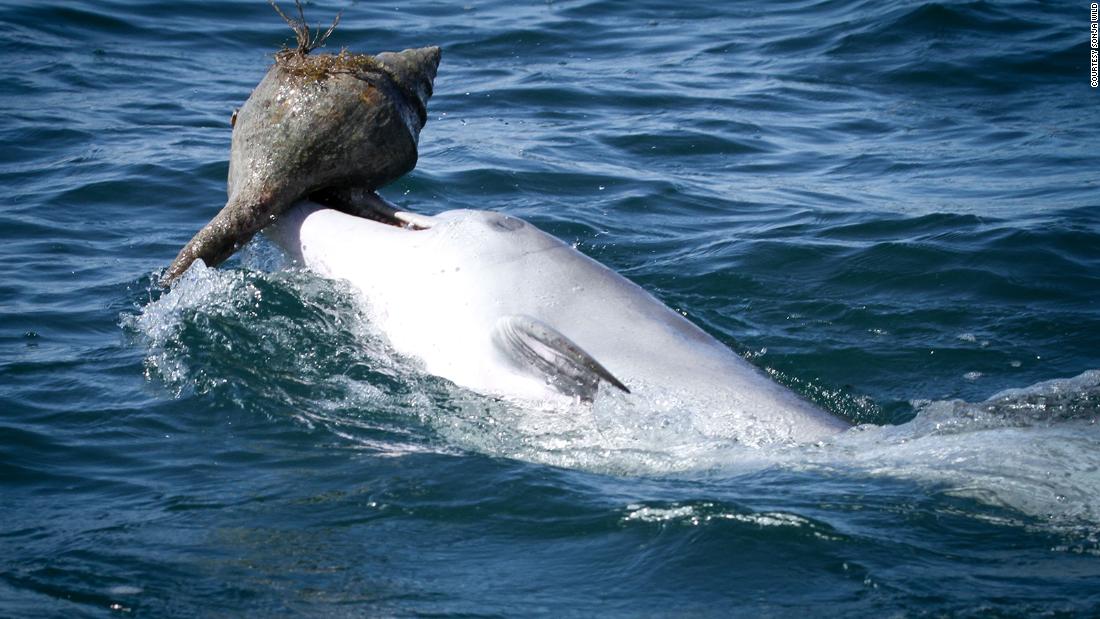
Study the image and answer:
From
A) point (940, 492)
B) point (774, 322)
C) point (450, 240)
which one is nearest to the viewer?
point (940, 492)

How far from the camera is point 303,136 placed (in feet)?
27.4

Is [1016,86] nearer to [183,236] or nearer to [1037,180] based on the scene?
[1037,180]

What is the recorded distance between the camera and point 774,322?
32.4 ft

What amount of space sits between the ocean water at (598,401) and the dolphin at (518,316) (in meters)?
0.19

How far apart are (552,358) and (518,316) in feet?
1.17

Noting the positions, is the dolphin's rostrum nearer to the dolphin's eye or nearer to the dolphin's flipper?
the dolphin's eye

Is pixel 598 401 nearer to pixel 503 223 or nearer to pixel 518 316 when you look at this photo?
pixel 518 316

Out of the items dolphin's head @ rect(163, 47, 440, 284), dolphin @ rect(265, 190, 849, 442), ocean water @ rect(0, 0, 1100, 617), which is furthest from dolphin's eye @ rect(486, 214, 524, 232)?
ocean water @ rect(0, 0, 1100, 617)

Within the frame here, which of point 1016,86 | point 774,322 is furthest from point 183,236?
point 1016,86

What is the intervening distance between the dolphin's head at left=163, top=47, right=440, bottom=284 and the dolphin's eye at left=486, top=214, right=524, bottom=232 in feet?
2.56

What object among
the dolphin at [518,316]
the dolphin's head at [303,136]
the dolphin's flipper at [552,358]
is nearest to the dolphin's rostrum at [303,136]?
the dolphin's head at [303,136]

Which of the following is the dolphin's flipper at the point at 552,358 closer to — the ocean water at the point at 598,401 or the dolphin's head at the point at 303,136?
the ocean water at the point at 598,401

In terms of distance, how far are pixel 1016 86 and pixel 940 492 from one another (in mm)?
11910

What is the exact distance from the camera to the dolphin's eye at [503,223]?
27.2 ft
